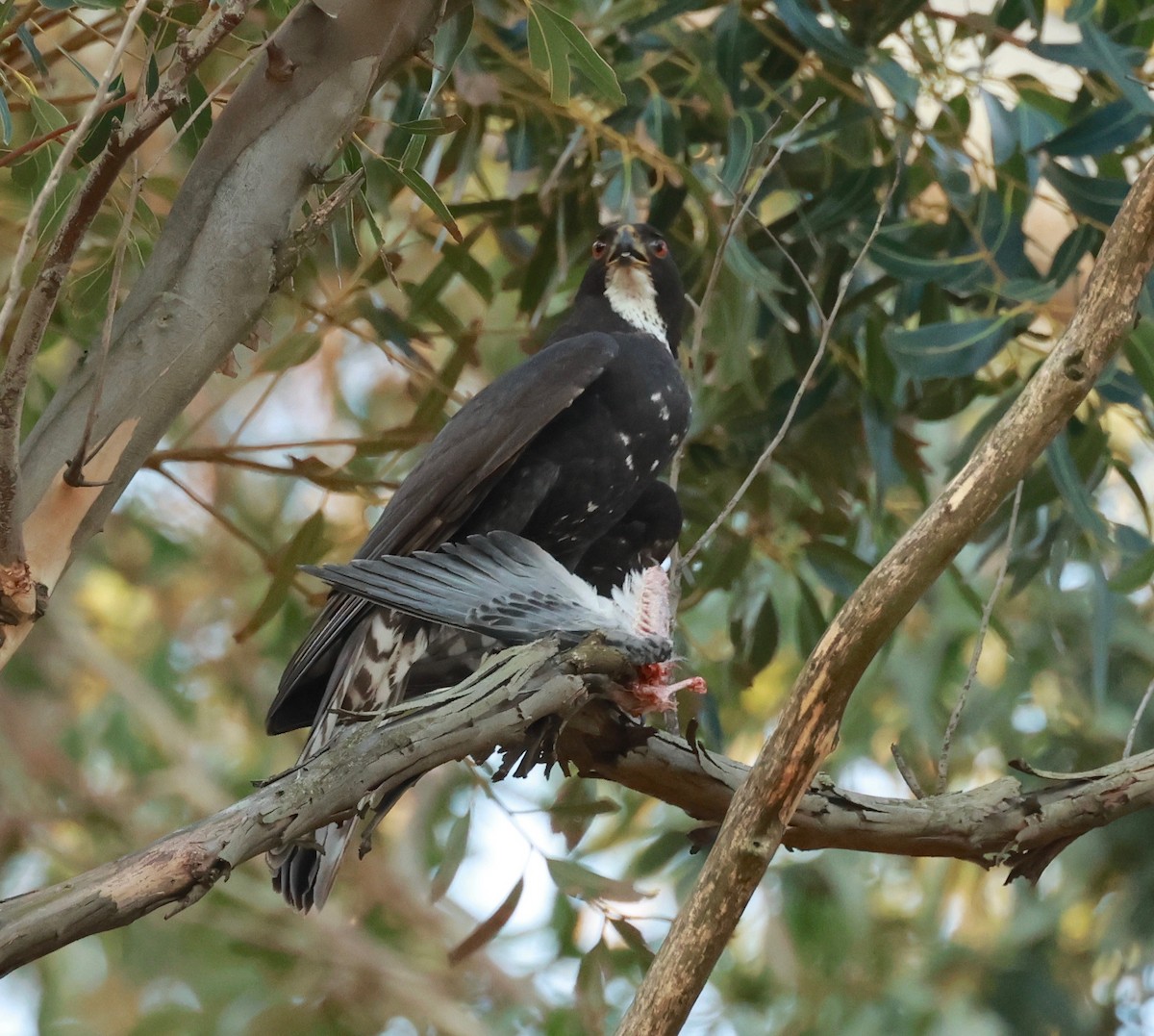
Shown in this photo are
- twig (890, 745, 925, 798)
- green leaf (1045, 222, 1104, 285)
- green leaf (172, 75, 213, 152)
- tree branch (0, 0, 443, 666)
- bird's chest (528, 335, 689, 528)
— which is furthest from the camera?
green leaf (1045, 222, 1104, 285)

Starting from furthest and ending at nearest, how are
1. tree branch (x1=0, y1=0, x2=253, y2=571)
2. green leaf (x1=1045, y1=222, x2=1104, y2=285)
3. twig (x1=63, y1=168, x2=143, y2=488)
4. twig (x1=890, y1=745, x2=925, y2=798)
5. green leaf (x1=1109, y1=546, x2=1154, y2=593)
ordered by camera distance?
1. green leaf (x1=1045, y1=222, x2=1104, y2=285)
2. green leaf (x1=1109, y1=546, x2=1154, y2=593)
3. twig (x1=890, y1=745, x2=925, y2=798)
4. twig (x1=63, y1=168, x2=143, y2=488)
5. tree branch (x1=0, y1=0, x2=253, y2=571)

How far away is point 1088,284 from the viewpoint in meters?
1.65

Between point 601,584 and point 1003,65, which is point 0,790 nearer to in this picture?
point 601,584

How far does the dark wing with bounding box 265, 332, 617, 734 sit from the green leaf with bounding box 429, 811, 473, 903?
0.33m

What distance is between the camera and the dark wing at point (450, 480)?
246 cm

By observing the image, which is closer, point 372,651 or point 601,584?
point 372,651

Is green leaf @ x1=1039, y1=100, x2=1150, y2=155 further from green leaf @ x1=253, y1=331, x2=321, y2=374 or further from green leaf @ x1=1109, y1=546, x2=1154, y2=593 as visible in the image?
green leaf @ x1=253, y1=331, x2=321, y2=374

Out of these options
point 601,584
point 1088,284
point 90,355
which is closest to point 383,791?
point 90,355

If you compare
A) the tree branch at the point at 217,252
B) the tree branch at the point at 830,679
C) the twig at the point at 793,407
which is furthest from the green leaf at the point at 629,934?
the tree branch at the point at 217,252

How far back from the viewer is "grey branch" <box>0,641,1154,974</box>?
4.07 ft

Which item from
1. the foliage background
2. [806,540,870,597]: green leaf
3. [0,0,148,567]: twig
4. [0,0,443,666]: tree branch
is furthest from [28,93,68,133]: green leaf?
[806,540,870,597]: green leaf

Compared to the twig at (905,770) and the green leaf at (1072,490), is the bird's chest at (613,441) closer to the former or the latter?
the green leaf at (1072,490)

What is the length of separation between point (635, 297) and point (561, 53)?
3.25ft

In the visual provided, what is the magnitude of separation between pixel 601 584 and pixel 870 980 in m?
2.31
